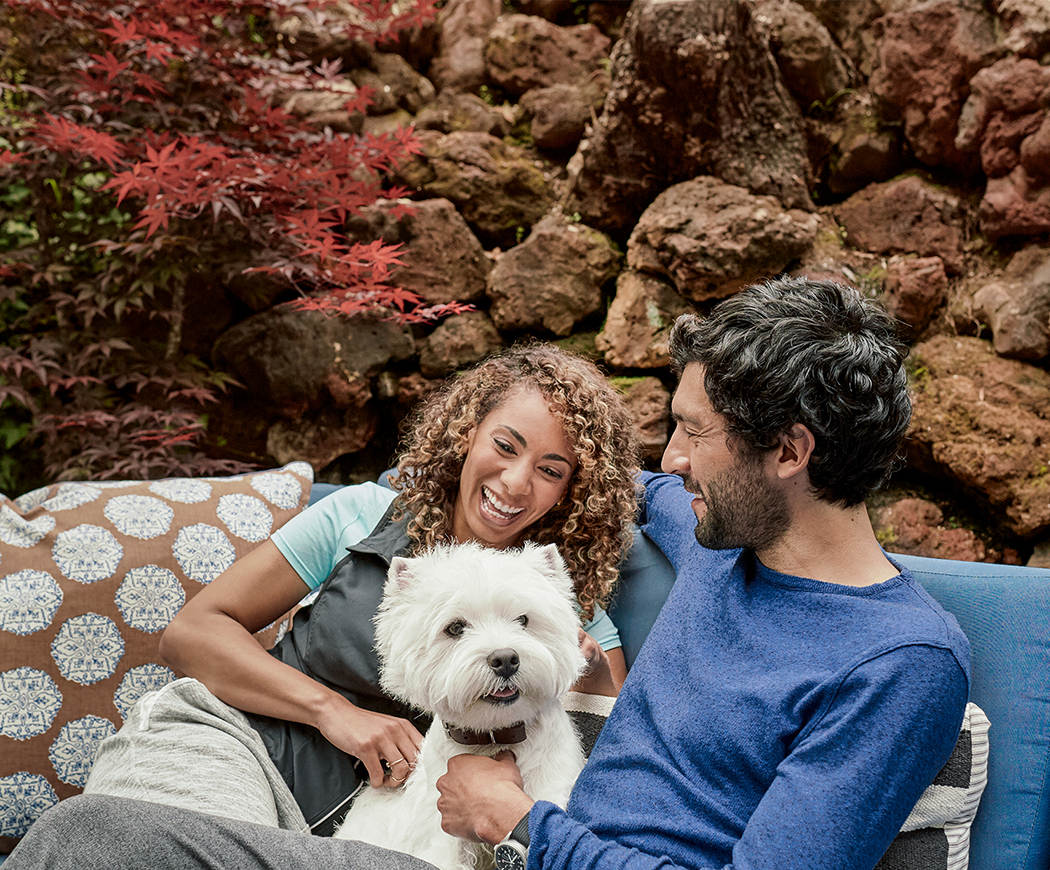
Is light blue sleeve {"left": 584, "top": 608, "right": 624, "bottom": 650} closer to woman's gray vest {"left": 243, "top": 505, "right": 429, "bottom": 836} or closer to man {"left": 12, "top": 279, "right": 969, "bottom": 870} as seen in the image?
man {"left": 12, "top": 279, "right": 969, "bottom": 870}

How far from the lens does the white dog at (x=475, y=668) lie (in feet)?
4.48

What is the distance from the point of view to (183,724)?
5.63 ft

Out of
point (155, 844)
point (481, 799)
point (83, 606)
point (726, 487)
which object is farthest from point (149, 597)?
point (726, 487)

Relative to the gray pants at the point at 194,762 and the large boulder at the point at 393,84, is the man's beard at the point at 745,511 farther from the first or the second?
the large boulder at the point at 393,84

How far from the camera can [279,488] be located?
8.06ft

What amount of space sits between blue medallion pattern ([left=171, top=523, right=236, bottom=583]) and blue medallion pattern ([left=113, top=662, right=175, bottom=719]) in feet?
0.92

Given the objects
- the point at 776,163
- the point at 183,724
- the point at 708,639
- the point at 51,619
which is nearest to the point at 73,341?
the point at 51,619

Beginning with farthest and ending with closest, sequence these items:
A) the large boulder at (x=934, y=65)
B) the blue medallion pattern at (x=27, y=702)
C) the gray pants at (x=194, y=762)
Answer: the large boulder at (x=934, y=65) < the blue medallion pattern at (x=27, y=702) < the gray pants at (x=194, y=762)

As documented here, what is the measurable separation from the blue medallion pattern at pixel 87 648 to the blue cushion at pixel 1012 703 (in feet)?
7.28

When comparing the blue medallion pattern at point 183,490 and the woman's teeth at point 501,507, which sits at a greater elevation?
the woman's teeth at point 501,507

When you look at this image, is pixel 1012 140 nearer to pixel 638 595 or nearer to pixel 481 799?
pixel 638 595

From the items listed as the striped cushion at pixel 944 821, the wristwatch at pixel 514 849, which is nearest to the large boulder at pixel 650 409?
the striped cushion at pixel 944 821

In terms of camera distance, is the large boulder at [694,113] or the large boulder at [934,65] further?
the large boulder at [934,65]

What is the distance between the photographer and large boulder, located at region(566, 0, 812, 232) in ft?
10.5
